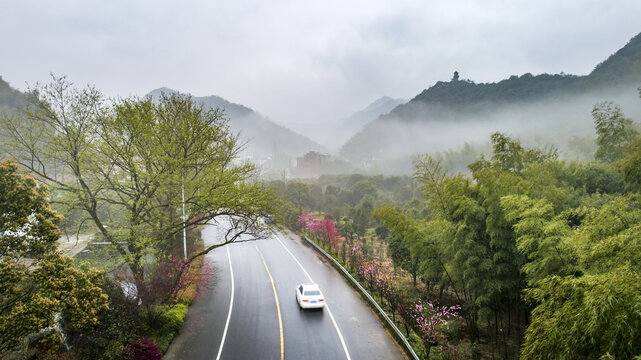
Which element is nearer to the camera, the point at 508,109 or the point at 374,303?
the point at 374,303

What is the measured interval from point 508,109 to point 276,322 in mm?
122701

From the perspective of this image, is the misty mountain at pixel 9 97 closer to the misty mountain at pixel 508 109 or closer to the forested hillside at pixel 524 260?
the forested hillside at pixel 524 260

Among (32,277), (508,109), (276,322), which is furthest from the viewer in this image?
(508,109)

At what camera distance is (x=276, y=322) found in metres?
15.7

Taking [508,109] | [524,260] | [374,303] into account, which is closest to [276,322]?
[374,303]

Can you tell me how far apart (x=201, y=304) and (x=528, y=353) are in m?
15.1

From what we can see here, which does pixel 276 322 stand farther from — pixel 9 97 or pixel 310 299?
pixel 9 97

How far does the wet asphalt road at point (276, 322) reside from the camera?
13133 millimetres

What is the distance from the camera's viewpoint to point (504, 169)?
18719mm

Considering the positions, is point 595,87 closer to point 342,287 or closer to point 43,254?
point 342,287

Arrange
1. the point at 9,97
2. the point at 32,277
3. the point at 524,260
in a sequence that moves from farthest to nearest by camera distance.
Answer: the point at 9,97
the point at 524,260
the point at 32,277

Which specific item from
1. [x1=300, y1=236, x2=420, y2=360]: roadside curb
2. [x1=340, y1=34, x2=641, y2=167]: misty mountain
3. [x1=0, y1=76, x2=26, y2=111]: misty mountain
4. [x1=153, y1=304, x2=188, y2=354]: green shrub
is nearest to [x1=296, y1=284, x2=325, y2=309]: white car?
[x1=300, y1=236, x2=420, y2=360]: roadside curb

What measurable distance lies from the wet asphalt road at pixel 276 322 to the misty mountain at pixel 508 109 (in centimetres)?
7479

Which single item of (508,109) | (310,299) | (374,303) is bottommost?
(374,303)
